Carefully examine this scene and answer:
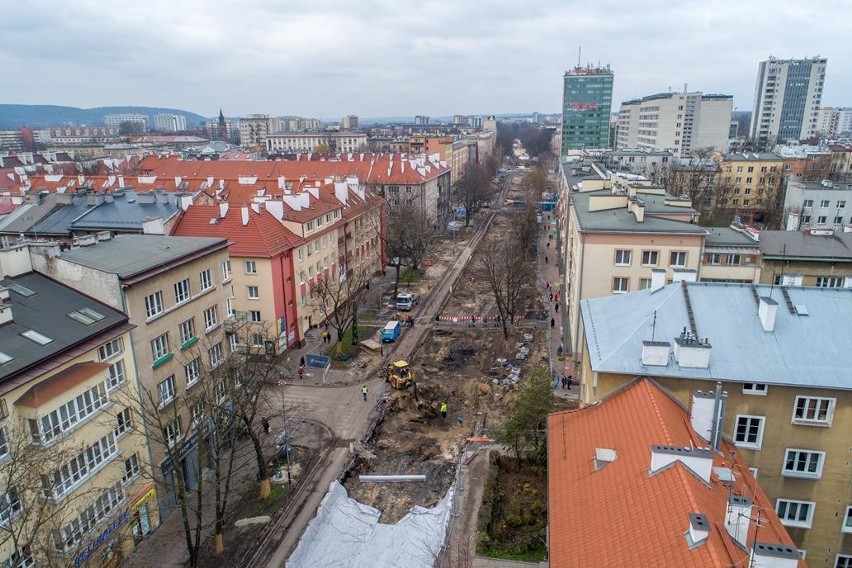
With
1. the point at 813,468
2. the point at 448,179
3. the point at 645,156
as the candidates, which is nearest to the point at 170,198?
the point at 813,468

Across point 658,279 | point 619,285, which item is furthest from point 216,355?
point 619,285

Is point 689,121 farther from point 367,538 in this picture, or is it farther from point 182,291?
point 367,538

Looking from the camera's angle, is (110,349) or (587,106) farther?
(587,106)

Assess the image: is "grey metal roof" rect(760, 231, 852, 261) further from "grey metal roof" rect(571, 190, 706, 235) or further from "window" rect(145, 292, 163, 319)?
"window" rect(145, 292, 163, 319)

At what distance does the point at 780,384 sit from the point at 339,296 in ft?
125

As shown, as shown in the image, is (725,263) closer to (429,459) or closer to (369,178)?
(429,459)

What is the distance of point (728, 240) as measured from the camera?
4278 cm

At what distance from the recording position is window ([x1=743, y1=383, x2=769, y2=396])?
19734mm

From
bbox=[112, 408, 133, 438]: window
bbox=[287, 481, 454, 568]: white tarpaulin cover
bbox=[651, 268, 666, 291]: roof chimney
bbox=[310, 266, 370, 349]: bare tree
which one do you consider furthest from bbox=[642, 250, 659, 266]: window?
bbox=[112, 408, 133, 438]: window

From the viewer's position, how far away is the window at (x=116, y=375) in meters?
23.1

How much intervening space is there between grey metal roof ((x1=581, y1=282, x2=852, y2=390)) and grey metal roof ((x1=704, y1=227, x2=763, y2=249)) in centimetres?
1976

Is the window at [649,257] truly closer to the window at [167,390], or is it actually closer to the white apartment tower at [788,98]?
the window at [167,390]

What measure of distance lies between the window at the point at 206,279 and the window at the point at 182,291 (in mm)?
1211

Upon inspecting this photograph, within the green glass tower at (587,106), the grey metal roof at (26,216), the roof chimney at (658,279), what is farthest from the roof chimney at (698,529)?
the green glass tower at (587,106)
